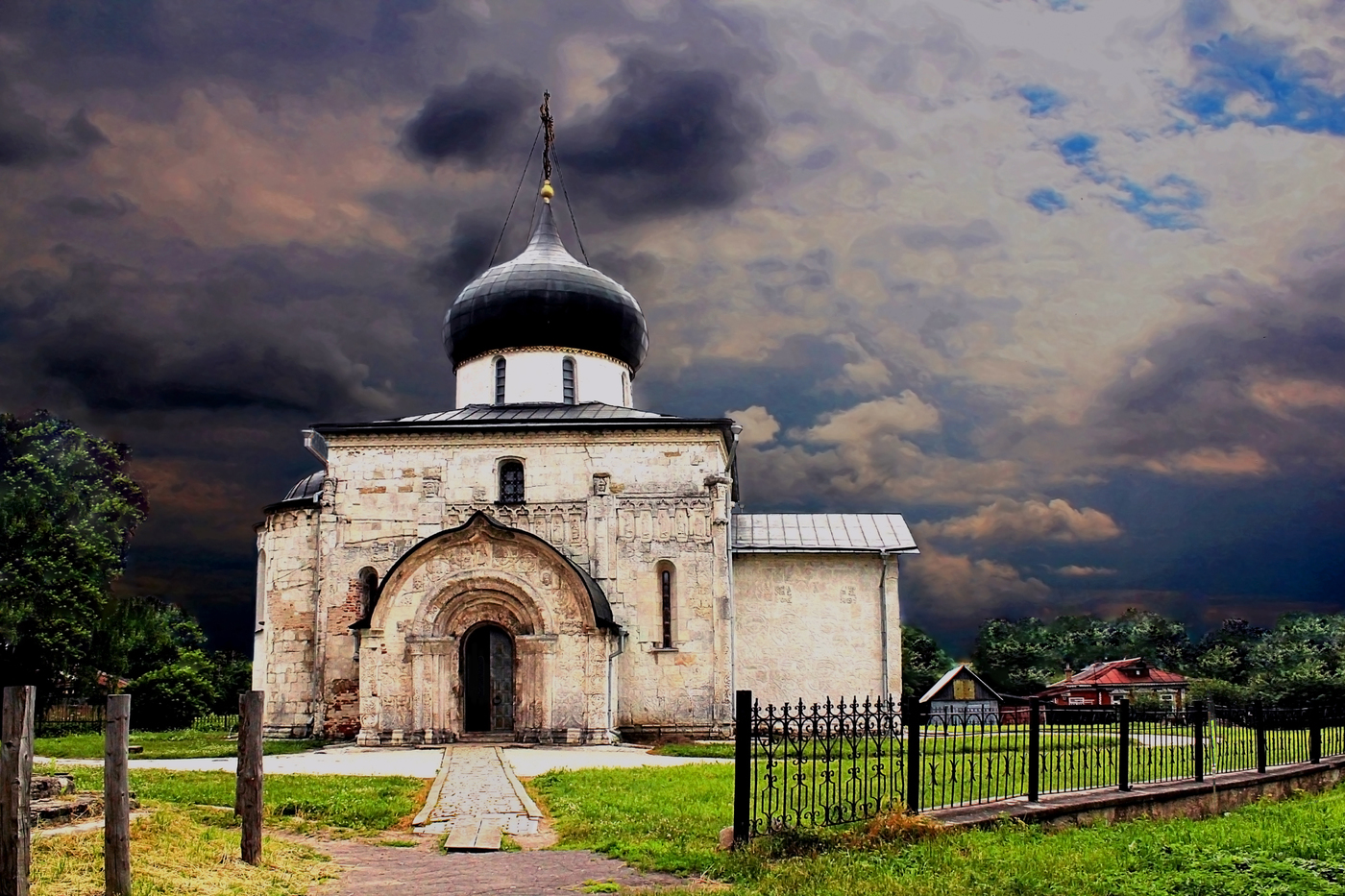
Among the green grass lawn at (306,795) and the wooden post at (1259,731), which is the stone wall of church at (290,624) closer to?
the green grass lawn at (306,795)

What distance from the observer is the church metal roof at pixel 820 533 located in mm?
25781

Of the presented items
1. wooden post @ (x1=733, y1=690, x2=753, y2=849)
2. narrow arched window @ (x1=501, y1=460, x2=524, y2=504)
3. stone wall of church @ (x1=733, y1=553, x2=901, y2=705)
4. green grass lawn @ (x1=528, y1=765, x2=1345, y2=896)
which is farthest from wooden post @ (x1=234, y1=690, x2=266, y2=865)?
stone wall of church @ (x1=733, y1=553, x2=901, y2=705)

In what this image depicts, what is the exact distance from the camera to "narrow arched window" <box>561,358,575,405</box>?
26.8m

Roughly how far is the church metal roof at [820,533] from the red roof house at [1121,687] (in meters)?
12.7

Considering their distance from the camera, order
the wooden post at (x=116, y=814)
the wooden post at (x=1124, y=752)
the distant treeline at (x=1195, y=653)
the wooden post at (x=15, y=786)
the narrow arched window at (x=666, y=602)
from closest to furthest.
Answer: the wooden post at (x=15, y=786) < the wooden post at (x=116, y=814) < the wooden post at (x=1124, y=752) < the narrow arched window at (x=666, y=602) < the distant treeline at (x=1195, y=653)

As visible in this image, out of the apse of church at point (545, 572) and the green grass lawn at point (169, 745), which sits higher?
the apse of church at point (545, 572)

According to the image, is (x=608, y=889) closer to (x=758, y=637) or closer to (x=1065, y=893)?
(x=1065, y=893)

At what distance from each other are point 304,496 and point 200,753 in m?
7.62

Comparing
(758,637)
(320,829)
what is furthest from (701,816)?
(758,637)

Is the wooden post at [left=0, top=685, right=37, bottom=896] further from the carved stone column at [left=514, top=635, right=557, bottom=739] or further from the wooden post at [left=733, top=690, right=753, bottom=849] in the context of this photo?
the carved stone column at [left=514, top=635, right=557, bottom=739]

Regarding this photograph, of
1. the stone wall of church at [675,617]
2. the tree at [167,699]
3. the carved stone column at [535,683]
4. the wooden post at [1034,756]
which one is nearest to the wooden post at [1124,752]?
the wooden post at [1034,756]

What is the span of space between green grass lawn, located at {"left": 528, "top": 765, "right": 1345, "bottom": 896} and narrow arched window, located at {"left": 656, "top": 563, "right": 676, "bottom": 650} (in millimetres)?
12007

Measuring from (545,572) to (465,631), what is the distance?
2074 millimetres

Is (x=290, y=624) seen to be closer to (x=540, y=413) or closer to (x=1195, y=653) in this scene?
(x=540, y=413)
